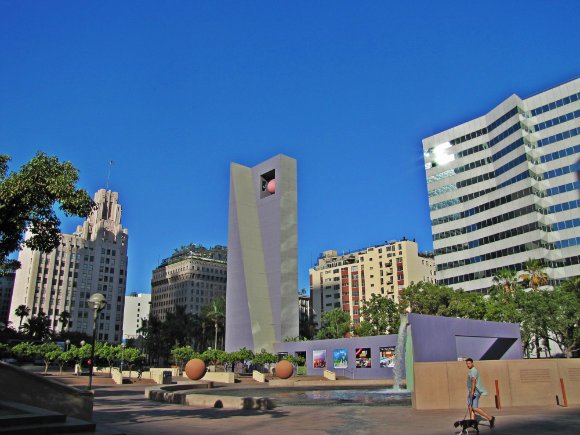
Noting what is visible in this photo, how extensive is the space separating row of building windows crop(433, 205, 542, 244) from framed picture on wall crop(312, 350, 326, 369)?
4985cm

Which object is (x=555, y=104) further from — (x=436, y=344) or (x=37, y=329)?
(x=37, y=329)

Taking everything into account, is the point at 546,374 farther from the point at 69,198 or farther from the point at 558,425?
the point at 69,198

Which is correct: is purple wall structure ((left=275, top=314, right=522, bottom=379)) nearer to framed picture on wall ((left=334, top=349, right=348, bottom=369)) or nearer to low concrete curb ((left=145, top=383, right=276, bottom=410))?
framed picture on wall ((left=334, top=349, right=348, bottom=369))

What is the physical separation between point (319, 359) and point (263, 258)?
22097mm

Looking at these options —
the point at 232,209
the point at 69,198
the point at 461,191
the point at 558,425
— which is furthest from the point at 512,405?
the point at 461,191

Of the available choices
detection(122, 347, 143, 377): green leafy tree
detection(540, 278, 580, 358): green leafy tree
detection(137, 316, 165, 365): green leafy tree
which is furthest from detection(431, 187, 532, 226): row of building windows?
detection(137, 316, 165, 365): green leafy tree

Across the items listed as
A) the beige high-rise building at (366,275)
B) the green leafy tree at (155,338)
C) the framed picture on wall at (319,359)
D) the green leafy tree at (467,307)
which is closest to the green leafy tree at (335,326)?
the framed picture on wall at (319,359)

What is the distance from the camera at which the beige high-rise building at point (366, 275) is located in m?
158

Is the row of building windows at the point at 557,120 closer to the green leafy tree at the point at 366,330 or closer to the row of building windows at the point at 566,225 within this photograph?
the row of building windows at the point at 566,225

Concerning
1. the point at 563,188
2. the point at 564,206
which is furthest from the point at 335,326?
the point at 563,188

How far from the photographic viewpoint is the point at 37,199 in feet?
54.6

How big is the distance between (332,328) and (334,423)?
88079 millimetres

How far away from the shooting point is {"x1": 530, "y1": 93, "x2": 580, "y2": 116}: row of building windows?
8968 centimetres

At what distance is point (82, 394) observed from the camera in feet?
48.7
